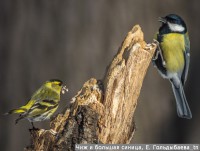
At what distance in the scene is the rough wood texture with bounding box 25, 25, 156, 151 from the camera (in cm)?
364

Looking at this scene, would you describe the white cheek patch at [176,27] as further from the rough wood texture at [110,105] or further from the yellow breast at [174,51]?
the rough wood texture at [110,105]

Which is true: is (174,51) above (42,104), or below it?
above

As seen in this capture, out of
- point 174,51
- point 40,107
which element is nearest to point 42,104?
point 40,107

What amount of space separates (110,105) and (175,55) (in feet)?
3.32

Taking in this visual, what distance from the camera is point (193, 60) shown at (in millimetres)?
5195

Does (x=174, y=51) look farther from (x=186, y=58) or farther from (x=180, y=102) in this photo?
(x=180, y=102)

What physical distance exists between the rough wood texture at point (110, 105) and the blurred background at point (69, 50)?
33.4 inches

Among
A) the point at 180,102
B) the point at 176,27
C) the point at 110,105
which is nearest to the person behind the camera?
the point at 110,105

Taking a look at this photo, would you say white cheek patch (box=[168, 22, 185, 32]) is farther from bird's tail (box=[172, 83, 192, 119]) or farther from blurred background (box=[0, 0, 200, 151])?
bird's tail (box=[172, 83, 192, 119])

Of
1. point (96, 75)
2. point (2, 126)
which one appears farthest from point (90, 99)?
point (2, 126)

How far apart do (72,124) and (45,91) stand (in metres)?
0.53

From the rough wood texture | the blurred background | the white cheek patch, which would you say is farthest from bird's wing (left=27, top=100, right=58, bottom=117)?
the white cheek patch

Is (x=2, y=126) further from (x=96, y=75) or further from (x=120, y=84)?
(x=120, y=84)

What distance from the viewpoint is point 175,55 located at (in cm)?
465
